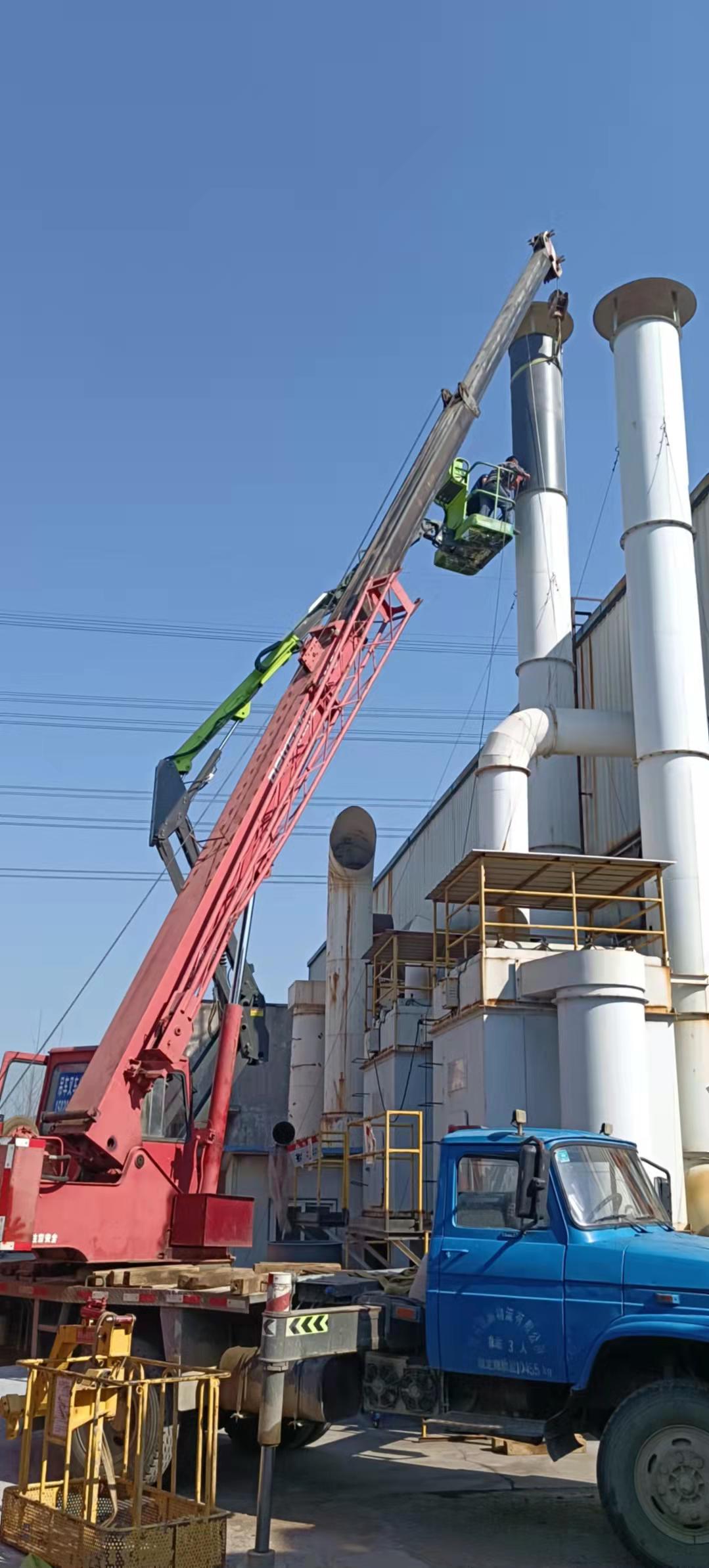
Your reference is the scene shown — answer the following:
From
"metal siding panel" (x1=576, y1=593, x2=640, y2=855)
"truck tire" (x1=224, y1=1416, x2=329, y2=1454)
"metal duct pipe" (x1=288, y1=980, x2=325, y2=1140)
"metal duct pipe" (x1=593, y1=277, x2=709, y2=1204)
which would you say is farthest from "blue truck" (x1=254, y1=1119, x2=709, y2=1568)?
"metal duct pipe" (x1=288, y1=980, x2=325, y2=1140)

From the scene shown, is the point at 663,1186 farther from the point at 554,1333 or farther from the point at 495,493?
the point at 495,493

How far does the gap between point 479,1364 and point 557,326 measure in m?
27.1

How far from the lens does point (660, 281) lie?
945 inches

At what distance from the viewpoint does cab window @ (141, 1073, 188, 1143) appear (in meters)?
12.2

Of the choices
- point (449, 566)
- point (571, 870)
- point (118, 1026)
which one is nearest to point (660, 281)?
point (449, 566)

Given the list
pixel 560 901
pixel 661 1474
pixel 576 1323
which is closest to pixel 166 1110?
pixel 576 1323

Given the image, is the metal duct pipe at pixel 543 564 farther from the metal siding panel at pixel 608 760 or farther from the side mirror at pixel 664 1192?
the side mirror at pixel 664 1192

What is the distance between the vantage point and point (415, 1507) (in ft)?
30.4

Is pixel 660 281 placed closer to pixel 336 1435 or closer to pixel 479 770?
pixel 479 770

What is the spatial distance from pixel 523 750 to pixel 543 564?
21.3ft

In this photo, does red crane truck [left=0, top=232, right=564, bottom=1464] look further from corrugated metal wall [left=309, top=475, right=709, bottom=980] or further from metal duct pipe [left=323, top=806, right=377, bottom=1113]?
metal duct pipe [left=323, top=806, right=377, bottom=1113]

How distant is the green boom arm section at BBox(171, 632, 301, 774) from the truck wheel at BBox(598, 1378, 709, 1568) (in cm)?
1190

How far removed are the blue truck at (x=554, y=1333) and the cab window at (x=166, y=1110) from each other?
11.6ft

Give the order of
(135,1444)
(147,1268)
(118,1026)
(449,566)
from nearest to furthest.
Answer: (135,1444), (147,1268), (118,1026), (449,566)
